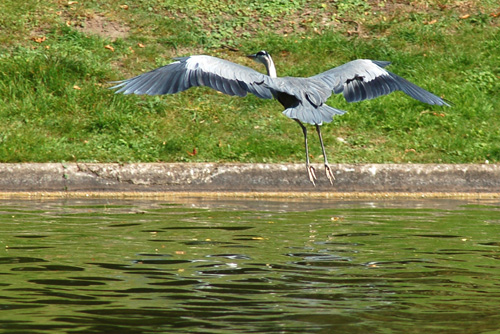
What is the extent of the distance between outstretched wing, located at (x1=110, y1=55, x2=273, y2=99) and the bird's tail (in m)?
0.21

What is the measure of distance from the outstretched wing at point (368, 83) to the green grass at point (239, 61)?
1047 millimetres

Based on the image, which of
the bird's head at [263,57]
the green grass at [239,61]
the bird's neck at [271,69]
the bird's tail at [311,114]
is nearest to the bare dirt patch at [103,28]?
the green grass at [239,61]

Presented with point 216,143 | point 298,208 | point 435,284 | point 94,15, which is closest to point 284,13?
point 94,15

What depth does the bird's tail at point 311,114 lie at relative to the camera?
6168mm

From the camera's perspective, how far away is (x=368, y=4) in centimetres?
1170

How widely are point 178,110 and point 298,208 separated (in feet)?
9.66

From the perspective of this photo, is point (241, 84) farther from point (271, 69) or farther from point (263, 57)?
point (263, 57)

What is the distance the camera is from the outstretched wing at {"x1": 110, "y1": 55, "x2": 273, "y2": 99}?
6.26 m

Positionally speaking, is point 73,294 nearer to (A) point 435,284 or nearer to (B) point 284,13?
(A) point 435,284

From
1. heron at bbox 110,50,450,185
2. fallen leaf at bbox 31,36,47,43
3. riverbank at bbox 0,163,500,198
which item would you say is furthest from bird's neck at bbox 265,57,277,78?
fallen leaf at bbox 31,36,47,43

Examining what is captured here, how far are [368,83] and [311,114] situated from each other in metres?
1.26

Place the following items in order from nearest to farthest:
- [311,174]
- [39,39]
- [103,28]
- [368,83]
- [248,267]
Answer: [248,267] < [311,174] < [368,83] < [39,39] < [103,28]

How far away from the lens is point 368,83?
734 centimetres

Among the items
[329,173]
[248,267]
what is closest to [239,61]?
[329,173]
